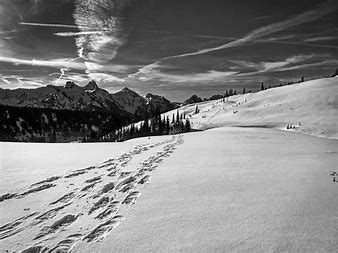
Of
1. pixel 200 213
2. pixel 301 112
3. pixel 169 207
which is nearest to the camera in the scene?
pixel 200 213

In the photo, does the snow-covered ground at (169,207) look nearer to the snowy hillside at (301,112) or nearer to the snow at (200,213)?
the snow at (200,213)

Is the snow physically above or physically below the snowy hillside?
below

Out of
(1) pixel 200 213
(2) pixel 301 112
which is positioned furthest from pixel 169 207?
(2) pixel 301 112

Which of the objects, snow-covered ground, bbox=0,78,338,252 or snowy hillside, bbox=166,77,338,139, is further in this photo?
snowy hillside, bbox=166,77,338,139

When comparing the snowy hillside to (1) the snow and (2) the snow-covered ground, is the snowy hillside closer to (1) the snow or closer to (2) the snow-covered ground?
(2) the snow-covered ground

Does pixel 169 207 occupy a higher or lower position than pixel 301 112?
lower

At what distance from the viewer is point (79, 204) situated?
541 centimetres

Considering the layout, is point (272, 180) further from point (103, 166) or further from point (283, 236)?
point (103, 166)

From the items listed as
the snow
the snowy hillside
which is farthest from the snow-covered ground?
the snowy hillside

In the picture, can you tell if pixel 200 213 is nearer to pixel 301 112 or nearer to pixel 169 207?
pixel 169 207

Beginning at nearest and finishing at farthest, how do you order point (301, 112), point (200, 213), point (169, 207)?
point (200, 213) → point (169, 207) → point (301, 112)

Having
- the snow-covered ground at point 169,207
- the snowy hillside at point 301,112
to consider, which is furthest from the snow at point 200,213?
the snowy hillside at point 301,112

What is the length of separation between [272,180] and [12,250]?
22.5 feet

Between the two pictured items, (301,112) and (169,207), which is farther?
(301,112)
